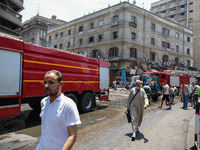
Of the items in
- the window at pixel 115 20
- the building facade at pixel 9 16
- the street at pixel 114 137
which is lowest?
the street at pixel 114 137

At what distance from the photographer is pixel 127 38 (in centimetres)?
2848

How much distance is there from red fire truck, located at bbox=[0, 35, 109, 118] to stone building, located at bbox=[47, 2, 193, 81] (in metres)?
20.9

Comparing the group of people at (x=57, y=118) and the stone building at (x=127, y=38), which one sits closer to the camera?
the group of people at (x=57, y=118)

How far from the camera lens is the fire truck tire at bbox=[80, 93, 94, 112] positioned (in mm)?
7832

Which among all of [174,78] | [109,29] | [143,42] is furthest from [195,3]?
[174,78]

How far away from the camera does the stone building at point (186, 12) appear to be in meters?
48.0

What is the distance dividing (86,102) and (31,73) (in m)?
3.70

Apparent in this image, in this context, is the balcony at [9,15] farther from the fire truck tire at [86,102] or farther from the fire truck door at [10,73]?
the fire truck door at [10,73]

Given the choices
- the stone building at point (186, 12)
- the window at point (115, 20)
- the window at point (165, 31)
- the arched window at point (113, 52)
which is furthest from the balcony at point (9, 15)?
the stone building at point (186, 12)

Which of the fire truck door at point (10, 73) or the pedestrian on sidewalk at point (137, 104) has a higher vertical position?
the fire truck door at point (10, 73)

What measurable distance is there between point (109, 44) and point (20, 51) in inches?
1030

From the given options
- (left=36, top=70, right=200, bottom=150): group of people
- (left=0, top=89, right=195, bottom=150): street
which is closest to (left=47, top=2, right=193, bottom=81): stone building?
(left=0, top=89, right=195, bottom=150): street

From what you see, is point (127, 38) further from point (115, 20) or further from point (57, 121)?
point (57, 121)

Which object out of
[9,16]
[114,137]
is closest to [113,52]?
[9,16]
